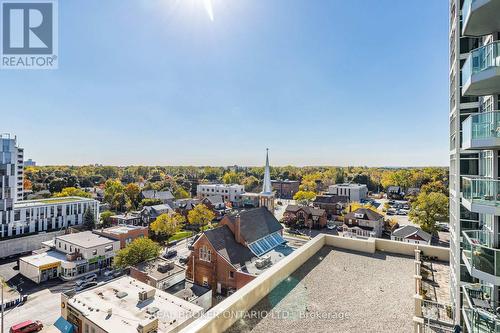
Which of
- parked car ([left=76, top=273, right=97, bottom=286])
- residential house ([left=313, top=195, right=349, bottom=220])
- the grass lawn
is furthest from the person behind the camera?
residential house ([left=313, top=195, right=349, bottom=220])

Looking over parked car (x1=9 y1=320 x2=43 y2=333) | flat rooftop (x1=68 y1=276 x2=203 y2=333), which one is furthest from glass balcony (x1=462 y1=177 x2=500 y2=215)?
parked car (x1=9 y1=320 x2=43 y2=333)

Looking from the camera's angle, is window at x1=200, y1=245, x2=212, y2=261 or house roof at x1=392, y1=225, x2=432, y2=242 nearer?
window at x1=200, y1=245, x2=212, y2=261

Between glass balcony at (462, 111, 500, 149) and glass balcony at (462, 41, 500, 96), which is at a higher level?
glass balcony at (462, 41, 500, 96)

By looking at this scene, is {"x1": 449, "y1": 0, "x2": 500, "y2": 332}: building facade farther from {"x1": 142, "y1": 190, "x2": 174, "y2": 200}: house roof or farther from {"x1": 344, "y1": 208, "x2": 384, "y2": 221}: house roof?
{"x1": 142, "y1": 190, "x2": 174, "y2": 200}: house roof

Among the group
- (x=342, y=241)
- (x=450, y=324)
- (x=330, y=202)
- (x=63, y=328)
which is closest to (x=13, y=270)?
(x=63, y=328)

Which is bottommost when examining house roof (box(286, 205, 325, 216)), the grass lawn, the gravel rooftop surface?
the grass lawn

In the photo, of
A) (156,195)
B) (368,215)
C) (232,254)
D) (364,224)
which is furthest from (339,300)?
(156,195)

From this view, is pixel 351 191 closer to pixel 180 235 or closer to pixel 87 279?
pixel 180 235

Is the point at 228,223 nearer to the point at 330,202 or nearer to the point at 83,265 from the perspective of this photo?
the point at 83,265
